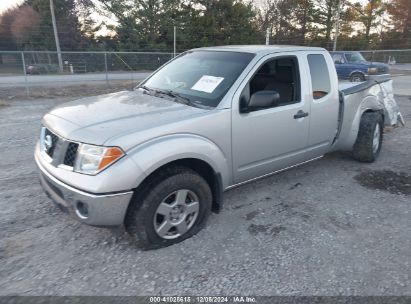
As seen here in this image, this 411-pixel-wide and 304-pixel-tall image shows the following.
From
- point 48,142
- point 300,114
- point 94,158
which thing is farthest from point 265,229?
point 48,142

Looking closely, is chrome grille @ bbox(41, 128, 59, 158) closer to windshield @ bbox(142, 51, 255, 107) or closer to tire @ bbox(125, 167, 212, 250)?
tire @ bbox(125, 167, 212, 250)

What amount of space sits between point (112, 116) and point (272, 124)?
166 centimetres

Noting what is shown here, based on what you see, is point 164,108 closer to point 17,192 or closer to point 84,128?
point 84,128

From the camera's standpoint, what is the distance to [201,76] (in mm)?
3672

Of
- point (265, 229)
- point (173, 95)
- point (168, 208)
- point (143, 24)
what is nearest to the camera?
point (168, 208)

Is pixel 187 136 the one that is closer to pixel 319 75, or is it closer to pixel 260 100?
pixel 260 100

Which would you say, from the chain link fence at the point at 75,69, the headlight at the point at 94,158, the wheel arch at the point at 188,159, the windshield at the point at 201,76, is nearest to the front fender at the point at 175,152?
the wheel arch at the point at 188,159

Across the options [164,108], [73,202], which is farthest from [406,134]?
[73,202]

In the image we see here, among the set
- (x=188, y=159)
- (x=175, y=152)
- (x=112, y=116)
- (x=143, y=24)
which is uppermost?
(x=143, y=24)

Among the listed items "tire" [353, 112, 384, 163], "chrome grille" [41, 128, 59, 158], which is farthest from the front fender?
"tire" [353, 112, 384, 163]

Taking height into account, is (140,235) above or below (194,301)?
above

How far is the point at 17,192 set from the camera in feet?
13.2

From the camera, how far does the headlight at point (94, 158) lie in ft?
8.43

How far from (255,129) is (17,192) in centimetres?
294
